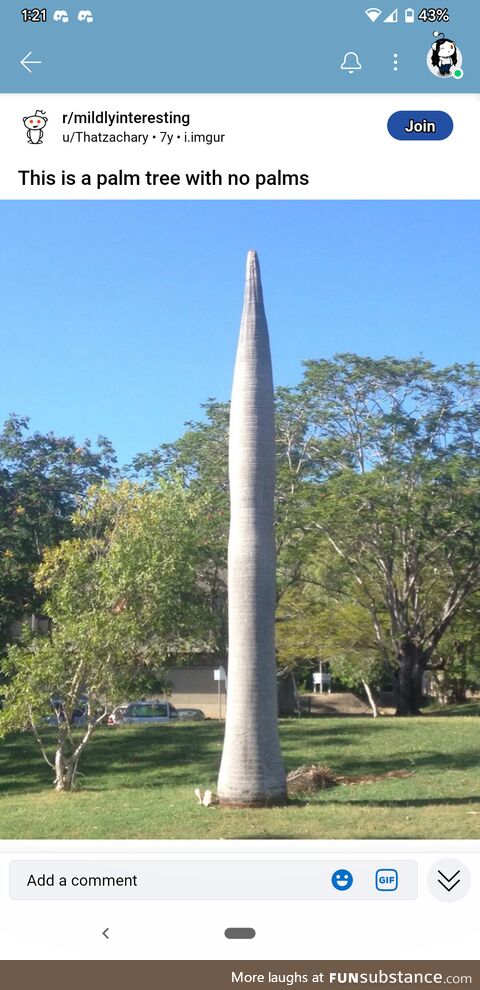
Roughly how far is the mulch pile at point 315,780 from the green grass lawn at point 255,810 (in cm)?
26

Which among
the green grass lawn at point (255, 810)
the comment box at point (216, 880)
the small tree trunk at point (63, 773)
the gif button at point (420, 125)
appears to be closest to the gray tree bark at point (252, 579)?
the green grass lawn at point (255, 810)

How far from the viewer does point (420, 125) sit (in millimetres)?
4688

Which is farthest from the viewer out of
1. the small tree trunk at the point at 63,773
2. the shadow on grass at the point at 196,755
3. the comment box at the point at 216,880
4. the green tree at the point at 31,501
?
the green tree at the point at 31,501

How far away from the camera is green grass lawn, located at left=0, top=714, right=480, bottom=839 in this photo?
8188 mm

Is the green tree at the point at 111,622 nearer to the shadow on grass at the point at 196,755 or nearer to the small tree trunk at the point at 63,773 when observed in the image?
the small tree trunk at the point at 63,773

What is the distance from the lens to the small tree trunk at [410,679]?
2262cm

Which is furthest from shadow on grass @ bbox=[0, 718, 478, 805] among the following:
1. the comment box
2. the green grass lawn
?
the comment box

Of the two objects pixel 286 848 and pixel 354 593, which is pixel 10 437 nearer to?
pixel 354 593

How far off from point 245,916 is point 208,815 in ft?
17.3

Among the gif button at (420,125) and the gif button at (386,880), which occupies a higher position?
the gif button at (420,125)
